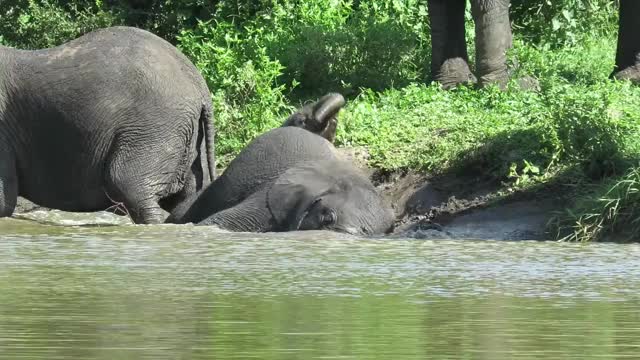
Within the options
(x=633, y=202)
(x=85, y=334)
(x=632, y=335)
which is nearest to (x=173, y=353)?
(x=85, y=334)

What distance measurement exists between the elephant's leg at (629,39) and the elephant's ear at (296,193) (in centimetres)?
395

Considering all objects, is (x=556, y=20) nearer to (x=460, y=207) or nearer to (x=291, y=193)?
(x=460, y=207)

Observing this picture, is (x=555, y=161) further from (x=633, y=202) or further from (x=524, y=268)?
(x=524, y=268)

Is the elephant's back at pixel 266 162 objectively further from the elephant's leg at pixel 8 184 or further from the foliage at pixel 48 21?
the foliage at pixel 48 21

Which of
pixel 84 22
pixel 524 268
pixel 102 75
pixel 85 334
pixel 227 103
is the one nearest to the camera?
pixel 85 334

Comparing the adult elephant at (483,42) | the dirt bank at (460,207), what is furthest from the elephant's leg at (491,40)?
the dirt bank at (460,207)

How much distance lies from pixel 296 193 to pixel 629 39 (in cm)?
431

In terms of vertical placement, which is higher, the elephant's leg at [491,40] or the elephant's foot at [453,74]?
the elephant's leg at [491,40]

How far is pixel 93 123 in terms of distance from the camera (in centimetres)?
929

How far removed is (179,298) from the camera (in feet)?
18.6

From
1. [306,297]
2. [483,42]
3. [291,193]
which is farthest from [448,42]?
[306,297]

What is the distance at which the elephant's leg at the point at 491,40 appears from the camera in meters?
12.0

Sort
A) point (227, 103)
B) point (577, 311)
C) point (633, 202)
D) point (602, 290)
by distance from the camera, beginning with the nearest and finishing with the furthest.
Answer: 1. point (577, 311)
2. point (602, 290)
3. point (633, 202)
4. point (227, 103)

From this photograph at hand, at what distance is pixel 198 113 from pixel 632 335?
508 cm
